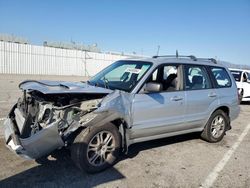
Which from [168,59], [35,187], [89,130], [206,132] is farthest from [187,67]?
[35,187]

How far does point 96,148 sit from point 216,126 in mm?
3241

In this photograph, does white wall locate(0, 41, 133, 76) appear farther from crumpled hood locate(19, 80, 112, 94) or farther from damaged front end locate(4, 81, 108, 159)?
damaged front end locate(4, 81, 108, 159)

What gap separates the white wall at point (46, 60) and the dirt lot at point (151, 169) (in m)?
19.4

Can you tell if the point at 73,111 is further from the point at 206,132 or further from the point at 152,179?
the point at 206,132

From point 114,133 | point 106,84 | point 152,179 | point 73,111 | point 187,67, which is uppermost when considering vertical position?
point 187,67

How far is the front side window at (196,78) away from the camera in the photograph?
5.73 metres

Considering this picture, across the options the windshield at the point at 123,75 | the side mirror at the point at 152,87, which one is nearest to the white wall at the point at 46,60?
the windshield at the point at 123,75

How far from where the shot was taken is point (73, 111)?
14.0ft

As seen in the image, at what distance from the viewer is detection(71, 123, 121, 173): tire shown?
13.6ft

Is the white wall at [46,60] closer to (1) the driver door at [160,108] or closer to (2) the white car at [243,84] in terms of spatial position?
(2) the white car at [243,84]

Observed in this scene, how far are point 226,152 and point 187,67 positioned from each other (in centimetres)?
191

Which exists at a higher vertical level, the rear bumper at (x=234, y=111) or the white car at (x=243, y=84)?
the white car at (x=243, y=84)

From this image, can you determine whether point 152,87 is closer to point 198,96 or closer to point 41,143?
point 198,96

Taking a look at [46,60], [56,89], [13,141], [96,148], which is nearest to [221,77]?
[96,148]
